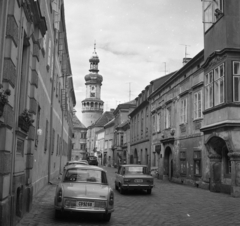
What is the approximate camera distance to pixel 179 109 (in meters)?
25.7

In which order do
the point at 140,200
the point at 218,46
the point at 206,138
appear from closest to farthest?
1. the point at 140,200
2. the point at 218,46
3. the point at 206,138

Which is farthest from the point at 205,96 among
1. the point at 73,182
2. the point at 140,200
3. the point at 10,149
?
the point at 10,149

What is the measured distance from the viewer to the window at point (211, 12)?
18422 mm

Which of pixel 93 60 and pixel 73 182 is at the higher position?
pixel 93 60

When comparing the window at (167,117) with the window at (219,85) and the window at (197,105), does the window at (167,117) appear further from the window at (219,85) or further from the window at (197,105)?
the window at (219,85)

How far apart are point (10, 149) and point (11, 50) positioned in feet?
7.28

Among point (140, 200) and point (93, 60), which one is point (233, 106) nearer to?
point (140, 200)

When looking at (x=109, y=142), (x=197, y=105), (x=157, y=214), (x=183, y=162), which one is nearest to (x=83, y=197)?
(x=157, y=214)

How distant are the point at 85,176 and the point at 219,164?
1073 cm

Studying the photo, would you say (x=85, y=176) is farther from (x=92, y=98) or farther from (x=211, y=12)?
(x=92, y=98)

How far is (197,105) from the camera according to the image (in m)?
22.0

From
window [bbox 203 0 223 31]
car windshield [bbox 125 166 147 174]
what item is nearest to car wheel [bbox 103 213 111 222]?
car windshield [bbox 125 166 147 174]

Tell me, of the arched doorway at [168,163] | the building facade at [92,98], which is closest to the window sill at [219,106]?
the arched doorway at [168,163]

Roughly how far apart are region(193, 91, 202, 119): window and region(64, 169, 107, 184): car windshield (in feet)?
40.1
